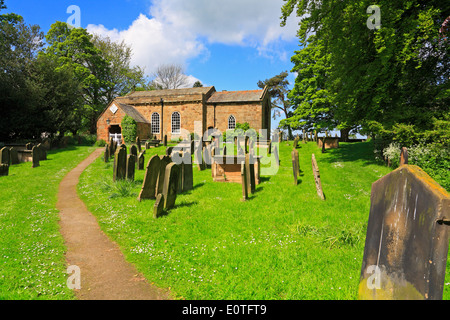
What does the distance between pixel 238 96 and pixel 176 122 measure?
990 centimetres

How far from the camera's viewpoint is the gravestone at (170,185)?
24.1 ft

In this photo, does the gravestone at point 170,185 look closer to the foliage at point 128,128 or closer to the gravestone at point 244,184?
the gravestone at point 244,184

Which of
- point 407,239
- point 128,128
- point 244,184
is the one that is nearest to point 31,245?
point 244,184

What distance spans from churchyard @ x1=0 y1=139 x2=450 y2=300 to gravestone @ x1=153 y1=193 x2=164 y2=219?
0.11 ft

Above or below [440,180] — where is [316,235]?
below

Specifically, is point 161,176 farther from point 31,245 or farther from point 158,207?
point 31,245

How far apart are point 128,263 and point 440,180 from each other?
12.1 metres

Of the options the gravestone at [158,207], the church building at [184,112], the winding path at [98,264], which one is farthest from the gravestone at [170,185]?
the church building at [184,112]

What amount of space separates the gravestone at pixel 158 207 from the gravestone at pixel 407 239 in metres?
5.21

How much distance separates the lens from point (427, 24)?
11305 mm

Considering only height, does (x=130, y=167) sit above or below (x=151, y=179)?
above

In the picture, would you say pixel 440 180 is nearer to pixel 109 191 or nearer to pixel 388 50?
pixel 388 50

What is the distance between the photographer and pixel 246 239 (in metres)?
5.45
